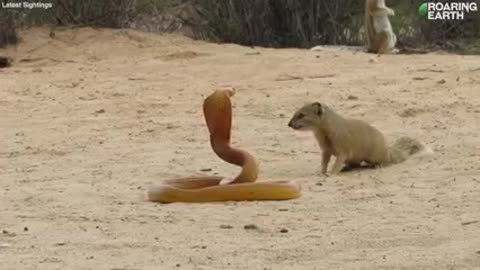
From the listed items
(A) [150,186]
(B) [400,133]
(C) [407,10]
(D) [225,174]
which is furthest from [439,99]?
(C) [407,10]

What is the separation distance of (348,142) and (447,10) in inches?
399

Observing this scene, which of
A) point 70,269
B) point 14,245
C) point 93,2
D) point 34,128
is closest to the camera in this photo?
point 70,269

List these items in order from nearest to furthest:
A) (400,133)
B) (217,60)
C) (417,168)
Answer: (417,168) → (400,133) → (217,60)

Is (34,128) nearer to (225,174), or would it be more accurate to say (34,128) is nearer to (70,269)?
(225,174)

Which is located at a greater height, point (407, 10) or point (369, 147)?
point (369, 147)

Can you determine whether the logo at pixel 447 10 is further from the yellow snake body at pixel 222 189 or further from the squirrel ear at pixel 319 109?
the yellow snake body at pixel 222 189

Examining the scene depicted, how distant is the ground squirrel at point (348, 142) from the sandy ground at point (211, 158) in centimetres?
17

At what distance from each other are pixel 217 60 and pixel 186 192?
7.04 m

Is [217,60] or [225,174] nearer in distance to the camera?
[225,174]

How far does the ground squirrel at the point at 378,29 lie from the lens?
16.9 m

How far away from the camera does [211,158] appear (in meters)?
9.48

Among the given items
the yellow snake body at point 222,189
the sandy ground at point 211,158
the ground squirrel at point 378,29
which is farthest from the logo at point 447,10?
the yellow snake body at point 222,189

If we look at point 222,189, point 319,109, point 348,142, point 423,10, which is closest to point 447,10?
point 423,10

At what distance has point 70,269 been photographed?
5.82m
